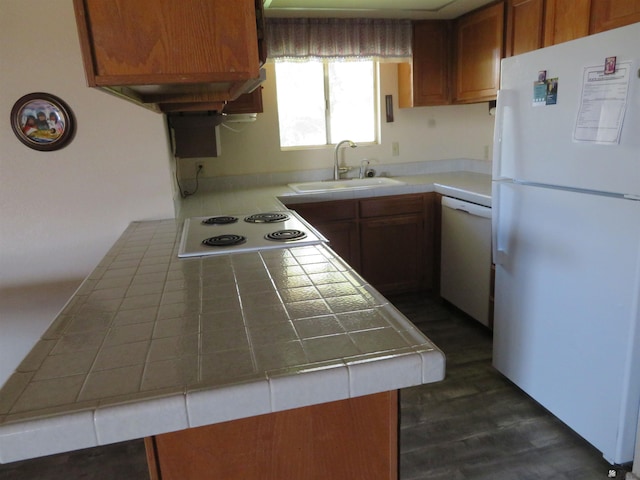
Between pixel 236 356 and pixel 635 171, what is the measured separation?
4.58ft

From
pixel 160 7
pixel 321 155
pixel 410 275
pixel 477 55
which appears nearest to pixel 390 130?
pixel 321 155

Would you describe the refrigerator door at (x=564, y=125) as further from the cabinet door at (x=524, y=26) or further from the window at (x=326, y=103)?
the window at (x=326, y=103)

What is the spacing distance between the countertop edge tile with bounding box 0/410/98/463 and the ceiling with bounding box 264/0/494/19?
2.61 m

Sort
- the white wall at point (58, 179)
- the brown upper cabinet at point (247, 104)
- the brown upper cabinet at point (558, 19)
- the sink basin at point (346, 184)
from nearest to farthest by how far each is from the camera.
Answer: the white wall at point (58, 179) < the brown upper cabinet at point (558, 19) < the brown upper cabinet at point (247, 104) < the sink basin at point (346, 184)

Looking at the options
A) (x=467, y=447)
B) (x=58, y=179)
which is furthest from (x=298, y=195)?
(x=467, y=447)

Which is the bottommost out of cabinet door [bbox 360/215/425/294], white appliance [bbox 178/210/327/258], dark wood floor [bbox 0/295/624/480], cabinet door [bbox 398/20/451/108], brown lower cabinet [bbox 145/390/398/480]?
dark wood floor [bbox 0/295/624/480]

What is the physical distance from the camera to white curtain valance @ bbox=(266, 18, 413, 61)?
315 centimetres

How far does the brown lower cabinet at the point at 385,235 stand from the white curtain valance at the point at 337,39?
3.40ft

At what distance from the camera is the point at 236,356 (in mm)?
892

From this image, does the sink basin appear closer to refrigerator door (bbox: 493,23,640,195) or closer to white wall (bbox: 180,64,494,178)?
white wall (bbox: 180,64,494,178)

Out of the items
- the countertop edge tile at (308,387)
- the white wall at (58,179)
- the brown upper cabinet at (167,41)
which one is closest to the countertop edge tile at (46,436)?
the countertop edge tile at (308,387)

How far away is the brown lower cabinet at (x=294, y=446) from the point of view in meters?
0.88

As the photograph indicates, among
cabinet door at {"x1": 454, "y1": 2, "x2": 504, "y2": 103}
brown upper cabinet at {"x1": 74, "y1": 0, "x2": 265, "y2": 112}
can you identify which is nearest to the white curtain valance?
cabinet door at {"x1": 454, "y1": 2, "x2": 504, "y2": 103}

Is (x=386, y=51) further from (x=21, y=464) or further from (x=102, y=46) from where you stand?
(x=21, y=464)
